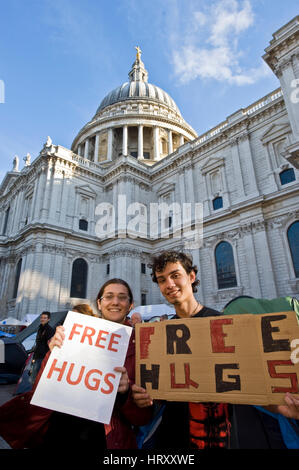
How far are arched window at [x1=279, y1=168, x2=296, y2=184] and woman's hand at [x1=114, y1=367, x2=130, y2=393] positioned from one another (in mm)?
19444

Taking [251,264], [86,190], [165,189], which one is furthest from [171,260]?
[86,190]

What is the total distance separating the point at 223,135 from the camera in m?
22.6

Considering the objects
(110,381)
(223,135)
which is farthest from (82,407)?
(223,135)

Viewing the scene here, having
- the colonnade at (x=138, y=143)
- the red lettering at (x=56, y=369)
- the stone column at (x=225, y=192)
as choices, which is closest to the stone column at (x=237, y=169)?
the stone column at (x=225, y=192)

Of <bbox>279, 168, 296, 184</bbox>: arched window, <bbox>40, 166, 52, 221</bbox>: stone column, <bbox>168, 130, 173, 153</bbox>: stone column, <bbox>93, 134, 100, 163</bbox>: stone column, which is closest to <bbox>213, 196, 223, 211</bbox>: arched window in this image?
<bbox>279, 168, 296, 184</bbox>: arched window

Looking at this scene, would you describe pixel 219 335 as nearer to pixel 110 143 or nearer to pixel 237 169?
pixel 237 169

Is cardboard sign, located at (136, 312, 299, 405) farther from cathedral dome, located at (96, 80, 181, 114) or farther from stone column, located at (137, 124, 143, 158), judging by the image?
cathedral dome, located at (96, 80, 181, 114)

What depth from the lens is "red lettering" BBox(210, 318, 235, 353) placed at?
191 cm

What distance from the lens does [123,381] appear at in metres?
1.94

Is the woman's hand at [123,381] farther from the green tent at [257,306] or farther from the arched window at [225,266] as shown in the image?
the arched window at [225,266]

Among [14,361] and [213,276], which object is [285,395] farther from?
[213,276]

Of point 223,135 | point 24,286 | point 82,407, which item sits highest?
point 223,135

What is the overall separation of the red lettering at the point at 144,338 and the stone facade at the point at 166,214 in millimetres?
13994
